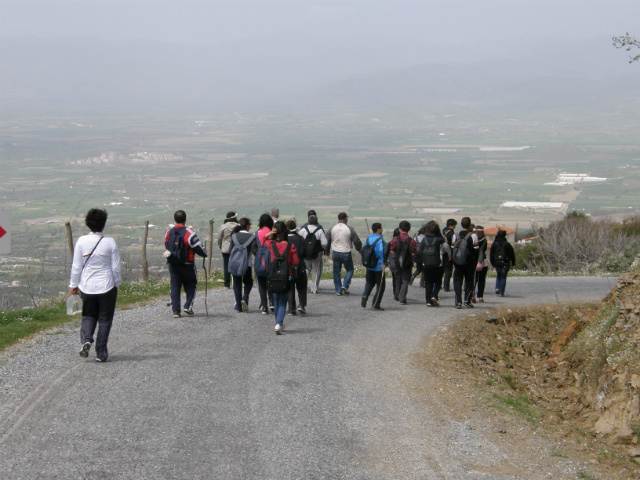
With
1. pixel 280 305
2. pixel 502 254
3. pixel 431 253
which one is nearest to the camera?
pixel 280 305

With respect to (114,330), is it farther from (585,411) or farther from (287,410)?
(585,411)

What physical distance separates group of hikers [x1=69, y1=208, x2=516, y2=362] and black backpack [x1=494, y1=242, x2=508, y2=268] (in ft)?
0.09

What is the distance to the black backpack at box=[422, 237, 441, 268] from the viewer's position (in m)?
13.5

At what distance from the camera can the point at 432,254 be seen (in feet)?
44.3

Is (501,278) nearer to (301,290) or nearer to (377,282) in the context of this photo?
(377,282)

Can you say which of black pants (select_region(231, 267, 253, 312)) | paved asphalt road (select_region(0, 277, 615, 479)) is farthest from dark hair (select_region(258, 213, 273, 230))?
paved asphalt road (select_region(0, 277, 615, 479))

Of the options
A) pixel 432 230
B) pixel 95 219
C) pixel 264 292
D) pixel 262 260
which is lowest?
pixel 264 292

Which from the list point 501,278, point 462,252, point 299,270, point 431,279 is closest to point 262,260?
point 299,270

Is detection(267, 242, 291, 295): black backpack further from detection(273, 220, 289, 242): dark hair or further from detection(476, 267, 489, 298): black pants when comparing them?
detection(476, 267, 489, 298): black pants

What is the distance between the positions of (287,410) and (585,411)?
399 centimetres

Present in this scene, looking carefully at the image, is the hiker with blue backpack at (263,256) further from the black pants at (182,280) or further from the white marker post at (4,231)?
the white marker post at (4,231)

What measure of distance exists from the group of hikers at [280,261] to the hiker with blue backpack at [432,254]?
0.8 inches

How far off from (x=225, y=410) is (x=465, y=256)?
8026mm

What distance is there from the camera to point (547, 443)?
6652 mm
